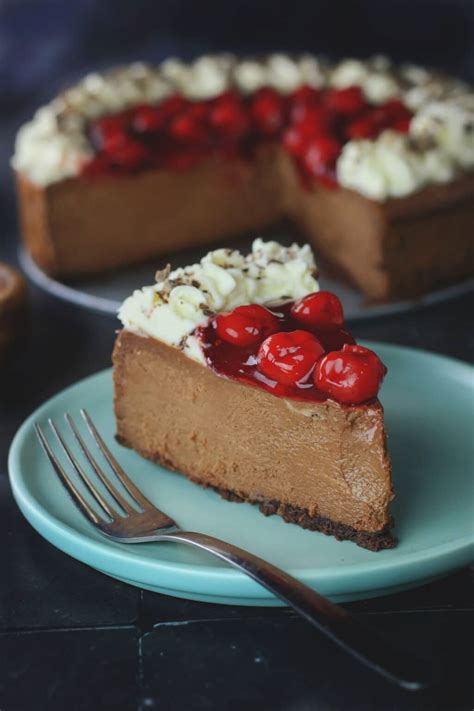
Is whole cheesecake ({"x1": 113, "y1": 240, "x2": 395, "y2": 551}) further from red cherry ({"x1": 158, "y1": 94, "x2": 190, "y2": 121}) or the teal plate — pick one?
red cherry ({"x1": 158, "y1": 94, "x2": 190, "y2": 121})

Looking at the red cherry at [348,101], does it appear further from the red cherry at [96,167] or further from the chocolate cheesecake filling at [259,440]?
the chocolate cheesecake filling at [259,440]

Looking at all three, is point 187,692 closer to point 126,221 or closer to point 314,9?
point 126,221

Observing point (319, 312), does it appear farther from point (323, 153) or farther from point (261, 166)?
point (261, 166)

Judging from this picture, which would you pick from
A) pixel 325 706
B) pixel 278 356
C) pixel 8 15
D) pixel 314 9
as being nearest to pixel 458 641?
pixel 325 706

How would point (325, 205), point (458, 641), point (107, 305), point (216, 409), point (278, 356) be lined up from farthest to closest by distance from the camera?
point (325, 205)
point (107, 305)
point (216, 409)
point (278, 356)
point (458, 641)

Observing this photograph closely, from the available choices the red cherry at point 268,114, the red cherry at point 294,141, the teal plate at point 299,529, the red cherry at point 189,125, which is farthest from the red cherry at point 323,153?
the teal plate at point 299,529

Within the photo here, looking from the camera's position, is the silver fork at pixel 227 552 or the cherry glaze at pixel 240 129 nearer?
Answer: the silver fork at pixel 227 552

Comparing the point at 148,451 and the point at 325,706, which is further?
the point at 148,451

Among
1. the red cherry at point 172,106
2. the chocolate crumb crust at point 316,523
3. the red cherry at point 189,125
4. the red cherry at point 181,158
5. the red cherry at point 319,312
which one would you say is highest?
the red cherry at point 172,106
